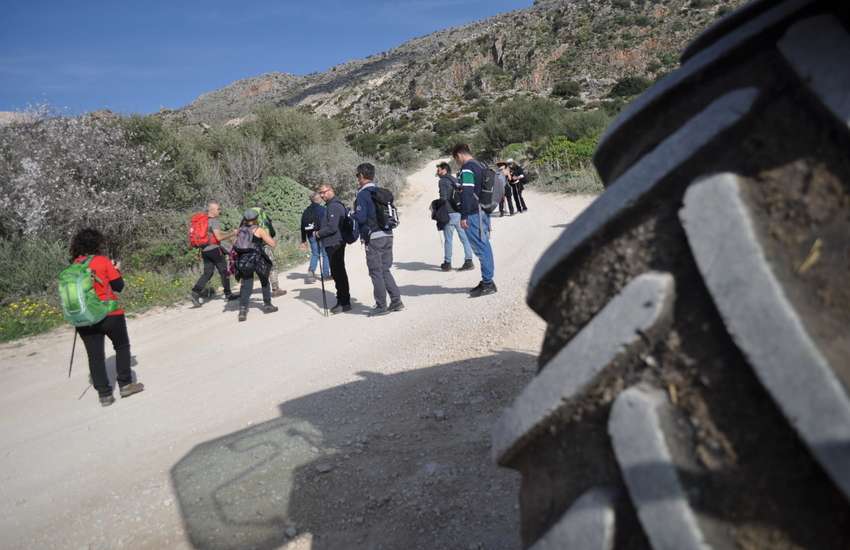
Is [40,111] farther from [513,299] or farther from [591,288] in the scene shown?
[591,288]

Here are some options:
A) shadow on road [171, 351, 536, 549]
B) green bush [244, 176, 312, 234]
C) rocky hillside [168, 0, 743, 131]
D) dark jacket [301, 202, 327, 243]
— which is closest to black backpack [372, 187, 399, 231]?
dark jacket [301, 202, 327, 243]

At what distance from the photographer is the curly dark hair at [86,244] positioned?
4.88 metres

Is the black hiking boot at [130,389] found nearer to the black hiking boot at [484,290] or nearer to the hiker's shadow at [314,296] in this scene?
the hiker's shadow at [314,296]

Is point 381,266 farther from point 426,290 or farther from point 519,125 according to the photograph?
point 519,125

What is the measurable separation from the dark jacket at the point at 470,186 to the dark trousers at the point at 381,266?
1040 millimetres

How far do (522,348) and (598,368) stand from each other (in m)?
3.33

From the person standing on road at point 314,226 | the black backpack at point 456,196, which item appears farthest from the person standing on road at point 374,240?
the person standing on road at point 314,226

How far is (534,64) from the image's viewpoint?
160 ft

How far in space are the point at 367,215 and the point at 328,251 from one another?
1.18 meters

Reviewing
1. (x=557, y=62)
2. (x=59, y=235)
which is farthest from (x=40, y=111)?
(x=557, y=62)

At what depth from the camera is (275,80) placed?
84.9 m

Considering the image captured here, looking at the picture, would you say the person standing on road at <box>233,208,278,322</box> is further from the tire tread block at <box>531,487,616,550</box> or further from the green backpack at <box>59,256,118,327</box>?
the tire tread block at <box>531,487,616,550</box>

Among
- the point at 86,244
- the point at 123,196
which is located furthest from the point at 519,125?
the point at 86,244

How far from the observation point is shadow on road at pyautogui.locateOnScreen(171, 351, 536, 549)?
227 centimetres
